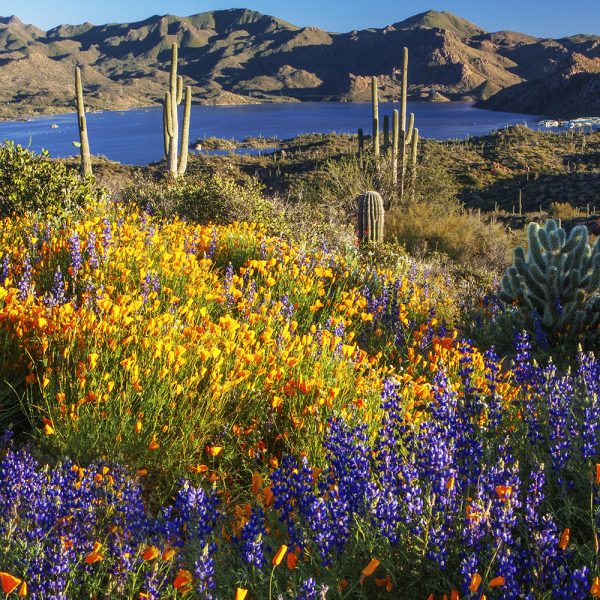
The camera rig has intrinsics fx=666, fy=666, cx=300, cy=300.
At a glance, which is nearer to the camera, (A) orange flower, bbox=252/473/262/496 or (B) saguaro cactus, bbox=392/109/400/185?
(A) orange flower, bbox=252/473/262/496

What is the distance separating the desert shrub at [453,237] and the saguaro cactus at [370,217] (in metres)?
2.42

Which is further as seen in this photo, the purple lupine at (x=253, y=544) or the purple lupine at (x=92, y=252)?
the purple lupine at (x=92, y=252)

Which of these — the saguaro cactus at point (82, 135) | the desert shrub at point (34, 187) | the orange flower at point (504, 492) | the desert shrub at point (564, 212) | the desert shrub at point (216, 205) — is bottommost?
the desert shrub at point (564, 212)

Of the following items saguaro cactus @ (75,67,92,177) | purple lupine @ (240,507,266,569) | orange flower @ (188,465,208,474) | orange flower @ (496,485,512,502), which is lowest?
orange flower @ (188,465,208,474)

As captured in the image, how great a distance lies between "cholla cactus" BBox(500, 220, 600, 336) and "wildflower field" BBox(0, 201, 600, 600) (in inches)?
23.8

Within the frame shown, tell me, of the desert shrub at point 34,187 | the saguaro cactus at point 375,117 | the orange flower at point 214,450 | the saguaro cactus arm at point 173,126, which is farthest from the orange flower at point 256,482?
the saguaro cactus at point 375,117

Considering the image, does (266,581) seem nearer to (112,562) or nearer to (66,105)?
(112,562)

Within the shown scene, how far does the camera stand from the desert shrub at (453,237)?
13664 mm

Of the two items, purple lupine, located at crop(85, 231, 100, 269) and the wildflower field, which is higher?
purple lupine, located at crop(85, 231, 100, 269)

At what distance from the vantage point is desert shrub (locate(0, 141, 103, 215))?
725 cm

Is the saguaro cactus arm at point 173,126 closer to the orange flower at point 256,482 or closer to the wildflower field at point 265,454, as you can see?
the wildflower field at point 265,454

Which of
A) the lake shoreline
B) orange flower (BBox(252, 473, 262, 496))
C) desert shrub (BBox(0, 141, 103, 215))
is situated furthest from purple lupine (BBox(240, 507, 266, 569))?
the lake shoreline

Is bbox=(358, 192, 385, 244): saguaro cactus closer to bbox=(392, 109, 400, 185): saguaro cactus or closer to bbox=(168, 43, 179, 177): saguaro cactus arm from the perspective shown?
bbox=(392, 109, 400, 185): saguaro cactus

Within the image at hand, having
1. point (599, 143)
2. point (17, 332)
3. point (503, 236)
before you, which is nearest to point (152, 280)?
point (17, 332)
